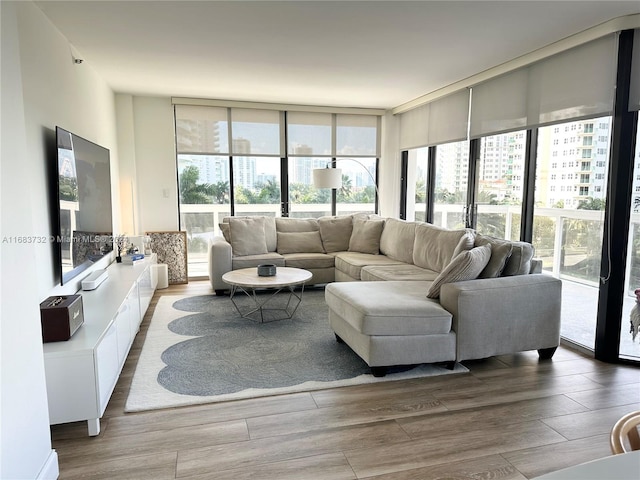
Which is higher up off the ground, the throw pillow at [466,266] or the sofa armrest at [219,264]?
the throw pillow at [466,266]

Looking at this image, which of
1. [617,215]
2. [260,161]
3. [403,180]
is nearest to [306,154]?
[260,161]

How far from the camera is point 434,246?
4391 millimetres

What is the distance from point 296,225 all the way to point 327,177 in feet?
2.64

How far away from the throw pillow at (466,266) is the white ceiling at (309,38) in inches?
65.1

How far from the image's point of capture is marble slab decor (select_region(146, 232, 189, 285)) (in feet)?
18.6

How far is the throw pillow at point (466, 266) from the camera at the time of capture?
310 cm

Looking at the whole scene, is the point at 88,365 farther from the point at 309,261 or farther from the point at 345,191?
the point at 345,191

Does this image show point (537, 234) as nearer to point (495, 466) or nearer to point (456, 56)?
point (456, 56)

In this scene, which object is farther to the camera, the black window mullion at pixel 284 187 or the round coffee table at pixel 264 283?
the black window mullion at pixel 284 187

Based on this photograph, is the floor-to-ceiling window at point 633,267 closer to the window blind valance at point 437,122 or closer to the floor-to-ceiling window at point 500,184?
the floor-to-ceiling window at point 500,184

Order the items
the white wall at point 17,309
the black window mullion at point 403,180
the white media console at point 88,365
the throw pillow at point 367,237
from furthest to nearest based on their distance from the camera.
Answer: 1. the black window mullion at point 403,180
2. the throw pillow at point 367,237
3. the white media console at point 88,365
4. the white wall at point 17,309

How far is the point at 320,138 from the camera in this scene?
6.43 metres

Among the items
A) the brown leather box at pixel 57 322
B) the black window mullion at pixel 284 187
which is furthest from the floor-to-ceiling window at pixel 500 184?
the brown leather box at pixel 57 322

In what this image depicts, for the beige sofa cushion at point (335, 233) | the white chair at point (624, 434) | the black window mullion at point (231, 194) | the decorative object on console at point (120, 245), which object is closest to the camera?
the white chair at point (624, 434)
